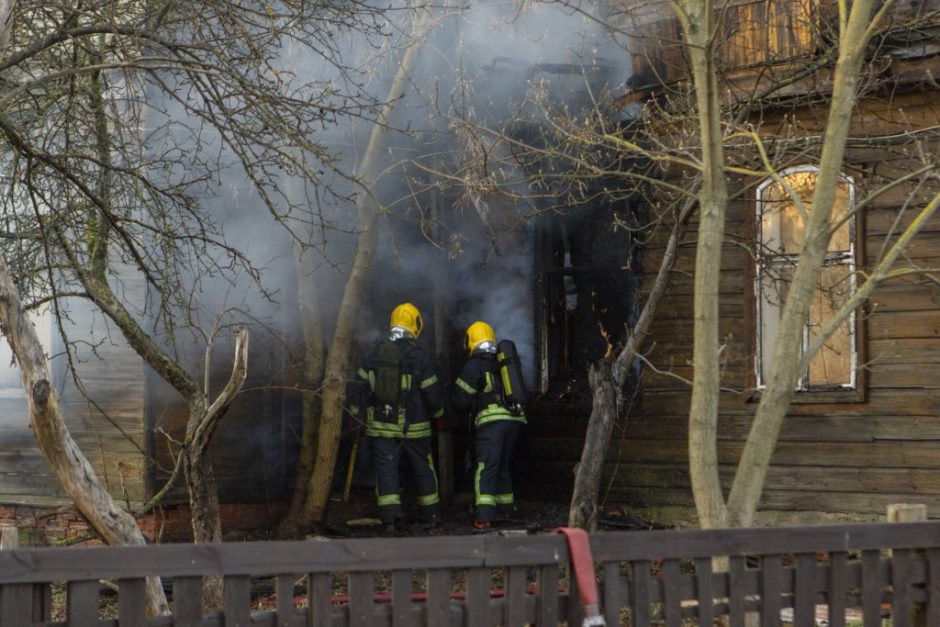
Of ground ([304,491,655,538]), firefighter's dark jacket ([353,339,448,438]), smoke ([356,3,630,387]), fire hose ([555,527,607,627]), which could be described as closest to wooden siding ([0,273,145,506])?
ground ([304,491,655,538])

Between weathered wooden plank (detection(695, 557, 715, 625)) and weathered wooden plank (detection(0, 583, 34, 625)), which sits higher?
weathered wooden plank (detection(0, 583, 34, 625))

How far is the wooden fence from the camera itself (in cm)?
413

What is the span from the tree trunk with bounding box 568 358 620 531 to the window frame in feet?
4.01

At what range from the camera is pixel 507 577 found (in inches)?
181

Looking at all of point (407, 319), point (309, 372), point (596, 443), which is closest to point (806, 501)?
point (596, 443)

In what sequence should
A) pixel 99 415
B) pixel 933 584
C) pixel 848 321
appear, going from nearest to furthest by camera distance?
1. pixel 933 584
2. pixel 848 321
3. pixel 99 415

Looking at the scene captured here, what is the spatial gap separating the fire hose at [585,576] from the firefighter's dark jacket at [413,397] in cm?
670

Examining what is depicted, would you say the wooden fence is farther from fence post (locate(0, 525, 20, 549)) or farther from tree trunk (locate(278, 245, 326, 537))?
tree trunk (locate(278, 245, 326, 537))

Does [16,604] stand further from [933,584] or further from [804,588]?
[933,584]

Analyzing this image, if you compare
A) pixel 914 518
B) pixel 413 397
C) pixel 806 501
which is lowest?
pixel 806 501

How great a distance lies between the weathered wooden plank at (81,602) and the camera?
4098mm

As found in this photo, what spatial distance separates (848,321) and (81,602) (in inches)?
299

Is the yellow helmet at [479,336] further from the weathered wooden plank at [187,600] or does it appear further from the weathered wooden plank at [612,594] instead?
the weathered wooden plank at [187,600]

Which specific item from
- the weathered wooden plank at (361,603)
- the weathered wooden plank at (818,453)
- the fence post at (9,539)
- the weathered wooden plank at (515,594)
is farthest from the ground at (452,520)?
the fence post at (9,539)
